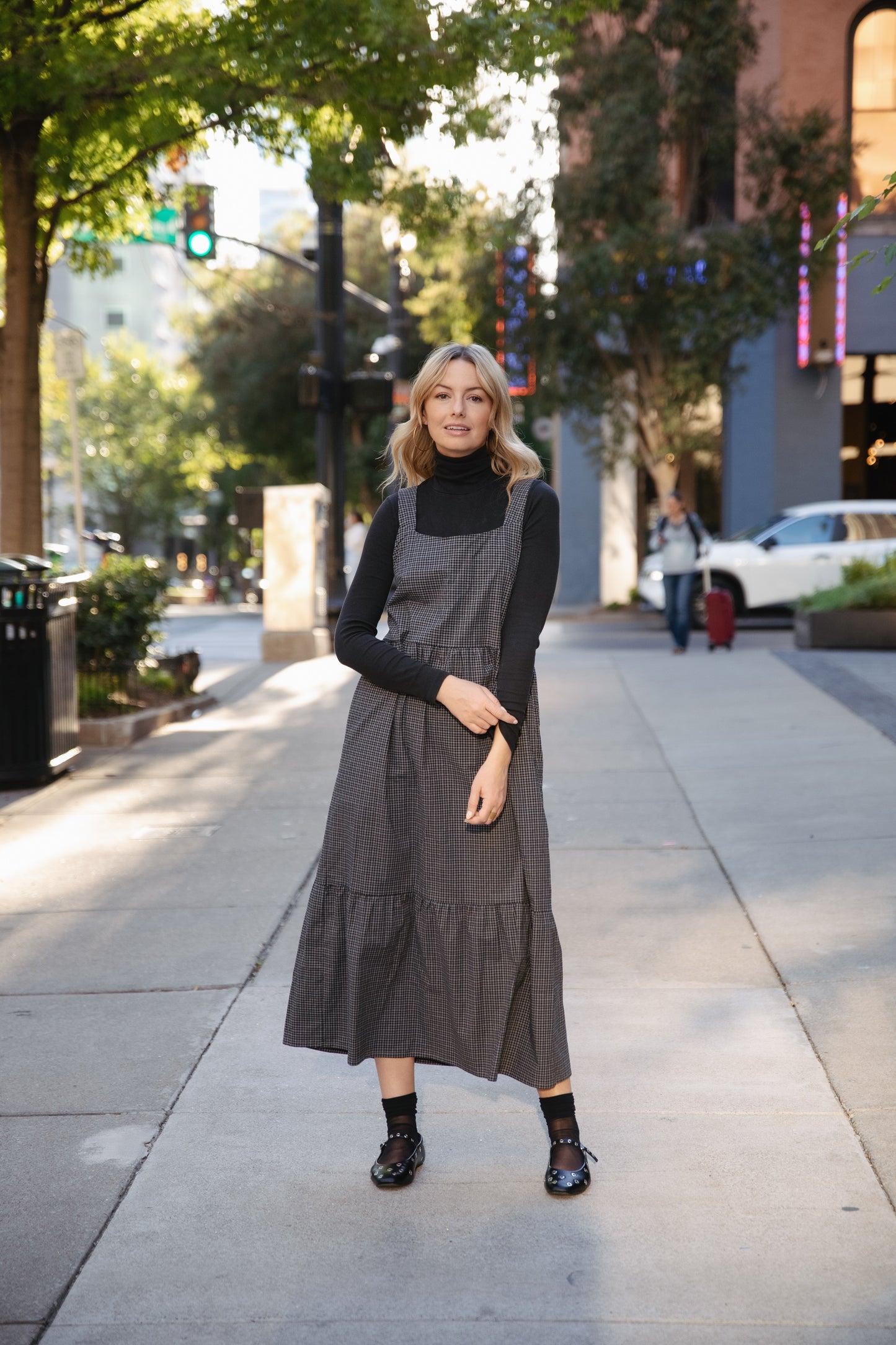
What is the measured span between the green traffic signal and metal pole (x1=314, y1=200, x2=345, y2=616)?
10.2 feet

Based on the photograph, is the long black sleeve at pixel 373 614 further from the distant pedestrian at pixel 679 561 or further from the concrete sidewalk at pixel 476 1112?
the distant pedestrian at pixel 679 561

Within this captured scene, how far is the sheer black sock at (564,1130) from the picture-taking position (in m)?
3.42

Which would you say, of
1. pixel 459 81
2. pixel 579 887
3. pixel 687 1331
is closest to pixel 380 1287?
pixel 687 1331

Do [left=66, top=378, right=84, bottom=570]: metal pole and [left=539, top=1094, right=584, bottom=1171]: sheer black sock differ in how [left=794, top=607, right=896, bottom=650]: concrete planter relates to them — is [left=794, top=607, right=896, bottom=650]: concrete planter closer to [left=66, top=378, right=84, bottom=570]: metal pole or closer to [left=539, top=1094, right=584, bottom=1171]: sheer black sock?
[left=66, top=378, right=84, bottom=570]: metal pole

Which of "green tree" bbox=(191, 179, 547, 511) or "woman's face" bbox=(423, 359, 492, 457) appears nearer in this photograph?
"woman's face" bbox=(423, 359, 492, 457)

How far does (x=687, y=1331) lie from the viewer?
2.81 m

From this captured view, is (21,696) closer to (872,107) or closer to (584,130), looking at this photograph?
(584,130)

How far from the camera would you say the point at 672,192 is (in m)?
21.7

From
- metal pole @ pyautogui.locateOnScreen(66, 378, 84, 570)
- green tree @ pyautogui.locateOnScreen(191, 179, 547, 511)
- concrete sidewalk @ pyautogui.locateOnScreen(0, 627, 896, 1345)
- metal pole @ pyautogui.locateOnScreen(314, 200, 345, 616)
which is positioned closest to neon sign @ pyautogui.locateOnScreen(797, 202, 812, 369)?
metal pole @ pyautogui.locateOnScreen(314, 200, 345, 616)

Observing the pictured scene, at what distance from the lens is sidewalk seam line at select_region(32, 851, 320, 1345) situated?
9.65 feet

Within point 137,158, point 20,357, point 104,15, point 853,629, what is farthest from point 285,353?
point 104,15

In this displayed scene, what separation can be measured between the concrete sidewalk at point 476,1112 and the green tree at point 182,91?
4493 mm

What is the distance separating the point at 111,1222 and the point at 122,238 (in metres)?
11.8

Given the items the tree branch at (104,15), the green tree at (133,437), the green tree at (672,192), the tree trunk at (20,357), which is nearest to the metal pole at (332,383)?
the green tree at (672,192)
